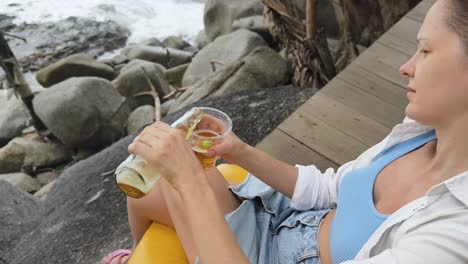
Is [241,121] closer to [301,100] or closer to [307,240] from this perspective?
[301,100]

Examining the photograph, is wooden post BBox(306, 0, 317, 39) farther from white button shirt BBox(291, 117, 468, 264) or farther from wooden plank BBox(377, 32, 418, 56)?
white button shirt BBox(291, 117, 468, 264)

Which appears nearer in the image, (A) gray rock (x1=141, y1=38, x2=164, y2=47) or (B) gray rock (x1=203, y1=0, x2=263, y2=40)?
(B) gray rock (x1=203, y1=0, x2=263, y2=40)

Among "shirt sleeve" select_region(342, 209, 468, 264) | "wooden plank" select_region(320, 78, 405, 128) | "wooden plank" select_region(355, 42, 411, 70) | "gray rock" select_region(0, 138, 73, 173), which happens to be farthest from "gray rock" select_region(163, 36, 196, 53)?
"shirt sleeve" select_region(342, 209, 468, 264)

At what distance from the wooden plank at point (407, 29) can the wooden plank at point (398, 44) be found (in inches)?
1.5

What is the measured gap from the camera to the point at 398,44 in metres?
3.14

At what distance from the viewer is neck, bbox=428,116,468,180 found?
1.14 meters

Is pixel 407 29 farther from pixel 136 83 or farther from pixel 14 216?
pixel 136 83

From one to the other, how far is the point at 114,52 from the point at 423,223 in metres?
8.60

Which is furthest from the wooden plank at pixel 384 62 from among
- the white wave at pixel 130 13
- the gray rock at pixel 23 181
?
the white wave at pixel 130 13

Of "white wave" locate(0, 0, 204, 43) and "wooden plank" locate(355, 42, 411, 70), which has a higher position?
"wooden plank" locate(355, 42, 411, 70)

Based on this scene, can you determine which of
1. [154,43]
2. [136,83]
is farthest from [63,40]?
[136,83]

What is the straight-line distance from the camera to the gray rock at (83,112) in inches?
219

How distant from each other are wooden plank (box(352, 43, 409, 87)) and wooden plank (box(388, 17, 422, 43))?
0.20 metres

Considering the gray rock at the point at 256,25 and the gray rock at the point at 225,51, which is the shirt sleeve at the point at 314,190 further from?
the gray rock at the point at 256,25
